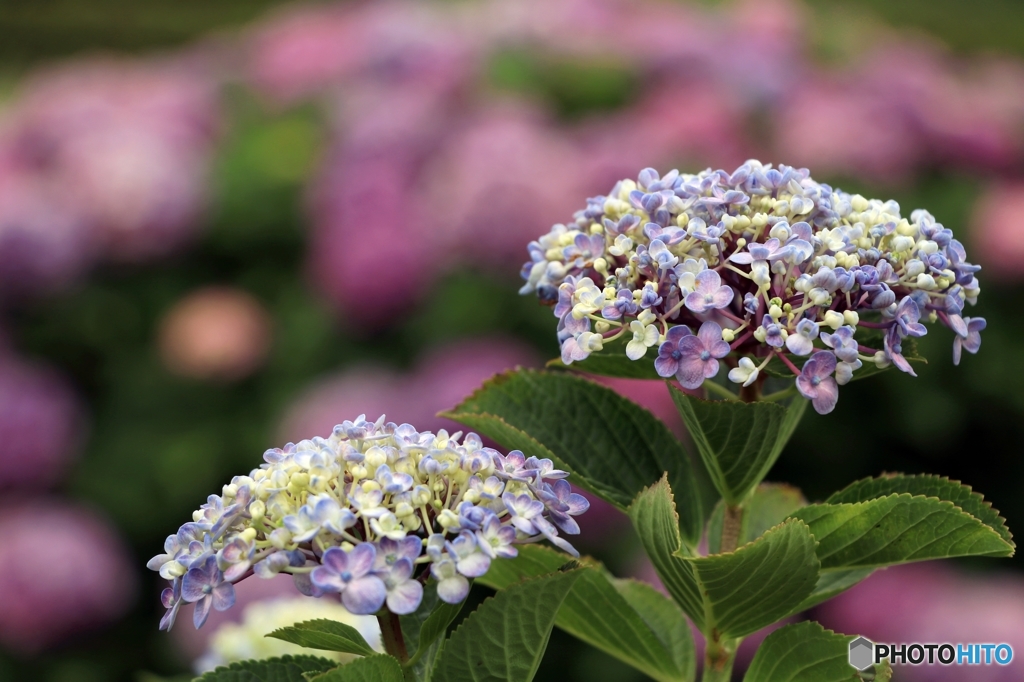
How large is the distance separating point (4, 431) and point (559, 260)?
9.36ft

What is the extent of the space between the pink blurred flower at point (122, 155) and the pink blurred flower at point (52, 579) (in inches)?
40.6

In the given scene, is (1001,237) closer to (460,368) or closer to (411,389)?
(460,368)

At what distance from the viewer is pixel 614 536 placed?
9.60 feet

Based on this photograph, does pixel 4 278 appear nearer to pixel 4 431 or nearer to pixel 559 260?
pixel 4 431

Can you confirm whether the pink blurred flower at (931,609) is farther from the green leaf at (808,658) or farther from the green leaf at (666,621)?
the green leaf at (808,658)

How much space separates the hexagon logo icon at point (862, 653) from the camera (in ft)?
2.79

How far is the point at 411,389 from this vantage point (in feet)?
9.92

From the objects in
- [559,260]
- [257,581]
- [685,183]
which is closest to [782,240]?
[685,183]

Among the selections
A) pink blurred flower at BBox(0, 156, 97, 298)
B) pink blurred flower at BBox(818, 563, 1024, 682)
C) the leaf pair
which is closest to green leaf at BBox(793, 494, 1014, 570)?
the leaf pair

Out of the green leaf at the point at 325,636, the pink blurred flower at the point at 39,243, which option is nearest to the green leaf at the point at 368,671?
the green leaf at the point at 325,636

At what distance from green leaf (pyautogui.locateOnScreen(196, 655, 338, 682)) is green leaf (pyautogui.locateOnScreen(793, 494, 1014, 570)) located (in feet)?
1.25

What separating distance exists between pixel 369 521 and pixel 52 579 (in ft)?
8.76

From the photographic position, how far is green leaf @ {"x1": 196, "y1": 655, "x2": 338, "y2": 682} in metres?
0.79

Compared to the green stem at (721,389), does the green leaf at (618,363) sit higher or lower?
higher
